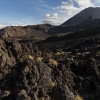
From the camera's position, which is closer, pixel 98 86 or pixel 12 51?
pixel 98 86

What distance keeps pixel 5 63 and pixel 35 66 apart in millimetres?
3067

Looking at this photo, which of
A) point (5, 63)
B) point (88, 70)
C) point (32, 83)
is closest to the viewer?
point (32, 83)

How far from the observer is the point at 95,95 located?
86.3 ft

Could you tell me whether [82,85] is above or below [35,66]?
below

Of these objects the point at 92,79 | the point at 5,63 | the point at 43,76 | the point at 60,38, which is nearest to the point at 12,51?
the point at 5,63

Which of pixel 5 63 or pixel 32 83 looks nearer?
pixel 32 83

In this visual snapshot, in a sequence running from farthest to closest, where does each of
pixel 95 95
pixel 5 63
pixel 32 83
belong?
pixel 95 95, pixel 5 63, pixel 32 83

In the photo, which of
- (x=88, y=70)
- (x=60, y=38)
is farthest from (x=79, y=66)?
(x=60, y=38)

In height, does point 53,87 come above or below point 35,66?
below

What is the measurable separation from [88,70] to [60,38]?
16897 centimetres

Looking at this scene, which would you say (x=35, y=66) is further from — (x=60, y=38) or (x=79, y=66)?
(x=60, y=38)

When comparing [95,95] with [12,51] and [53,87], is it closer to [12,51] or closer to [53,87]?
[53,87]

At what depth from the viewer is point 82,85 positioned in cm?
2650

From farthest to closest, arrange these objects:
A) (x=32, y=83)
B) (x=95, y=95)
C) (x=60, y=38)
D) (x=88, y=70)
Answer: (x=60, y=38) → (x=88, y=70) → (x=95, y=95) → (x=32, y=83)
